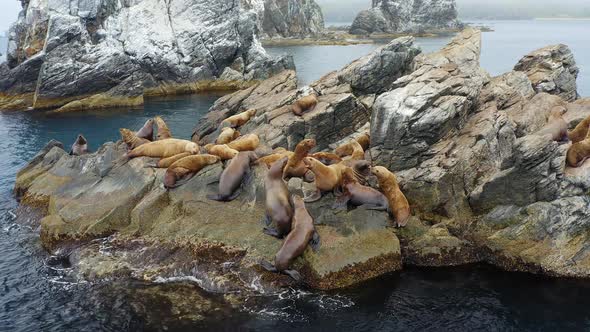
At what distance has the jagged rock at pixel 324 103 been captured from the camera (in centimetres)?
2380

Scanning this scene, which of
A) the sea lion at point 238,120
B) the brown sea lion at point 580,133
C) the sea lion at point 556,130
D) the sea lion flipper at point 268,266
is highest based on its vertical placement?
the sea lion at point 556,130

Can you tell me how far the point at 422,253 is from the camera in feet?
53.2

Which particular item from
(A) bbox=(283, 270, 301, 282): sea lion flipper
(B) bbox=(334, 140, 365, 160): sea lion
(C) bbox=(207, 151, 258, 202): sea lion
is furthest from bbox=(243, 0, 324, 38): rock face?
(A) bbox=(283, 270, 301, 282): sea lion flipper

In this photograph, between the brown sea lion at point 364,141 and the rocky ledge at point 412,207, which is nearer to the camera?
Answer: the rocky ledge at point 412,207

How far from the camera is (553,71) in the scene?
26.0m

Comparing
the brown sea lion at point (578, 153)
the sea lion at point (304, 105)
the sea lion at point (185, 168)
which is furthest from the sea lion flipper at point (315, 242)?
the sea lion at point (304, 105)

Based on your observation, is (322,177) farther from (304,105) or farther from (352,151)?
(304,105)

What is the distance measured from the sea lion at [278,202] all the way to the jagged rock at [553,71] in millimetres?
15620

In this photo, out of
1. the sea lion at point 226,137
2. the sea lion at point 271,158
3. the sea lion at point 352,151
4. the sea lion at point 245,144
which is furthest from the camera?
the sea lion at point 226,137

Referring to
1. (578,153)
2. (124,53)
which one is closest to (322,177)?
(578,153)

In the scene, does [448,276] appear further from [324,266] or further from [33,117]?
[33,117]

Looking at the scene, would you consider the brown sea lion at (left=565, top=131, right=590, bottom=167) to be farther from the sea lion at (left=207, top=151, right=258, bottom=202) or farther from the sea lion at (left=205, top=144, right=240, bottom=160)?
the sea lion at (left=205, top=144, right=240, bottom=160)

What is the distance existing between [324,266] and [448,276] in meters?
3.96

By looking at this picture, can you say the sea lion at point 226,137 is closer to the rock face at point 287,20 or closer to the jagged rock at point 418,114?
the jagged rock at point 418,114
